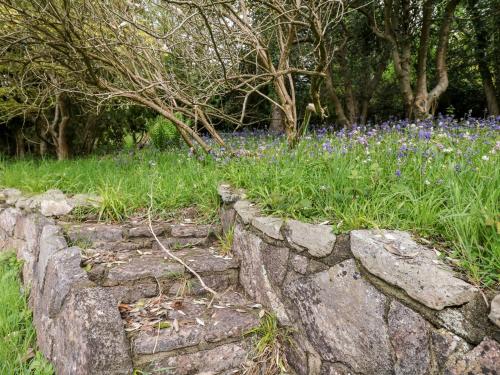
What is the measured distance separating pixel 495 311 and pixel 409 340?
37 centimetres

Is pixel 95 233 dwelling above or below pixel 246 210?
below

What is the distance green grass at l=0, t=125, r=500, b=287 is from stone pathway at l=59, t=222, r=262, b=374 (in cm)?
33

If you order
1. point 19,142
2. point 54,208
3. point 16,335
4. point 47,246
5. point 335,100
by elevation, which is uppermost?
point 335,100

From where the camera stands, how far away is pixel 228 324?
2201 mm

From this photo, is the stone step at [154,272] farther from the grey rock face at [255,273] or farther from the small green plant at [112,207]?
the small green plant at [112,207]

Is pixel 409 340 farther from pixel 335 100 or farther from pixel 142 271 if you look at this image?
pixel 335 100

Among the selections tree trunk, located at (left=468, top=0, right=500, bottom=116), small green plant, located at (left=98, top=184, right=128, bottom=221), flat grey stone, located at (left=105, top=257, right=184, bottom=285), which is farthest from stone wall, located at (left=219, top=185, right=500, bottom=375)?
tree trunk, located at (left=468, top=0, right=500, bottom=116)

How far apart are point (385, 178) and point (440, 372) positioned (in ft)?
3.90

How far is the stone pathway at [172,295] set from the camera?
6.77 feet

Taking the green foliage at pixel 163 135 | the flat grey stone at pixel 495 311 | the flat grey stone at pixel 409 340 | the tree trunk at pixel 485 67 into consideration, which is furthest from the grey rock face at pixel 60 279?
the tree trunk at pixel 485 67

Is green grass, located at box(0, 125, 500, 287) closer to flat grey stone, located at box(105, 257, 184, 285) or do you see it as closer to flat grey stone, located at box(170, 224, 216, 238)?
flat grey stone, located at box(170, 224, 216, 238)

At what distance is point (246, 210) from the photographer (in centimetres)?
264

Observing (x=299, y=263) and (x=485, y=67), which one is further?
(x=485, y=67)

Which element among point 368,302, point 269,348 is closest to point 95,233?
point 269,348
